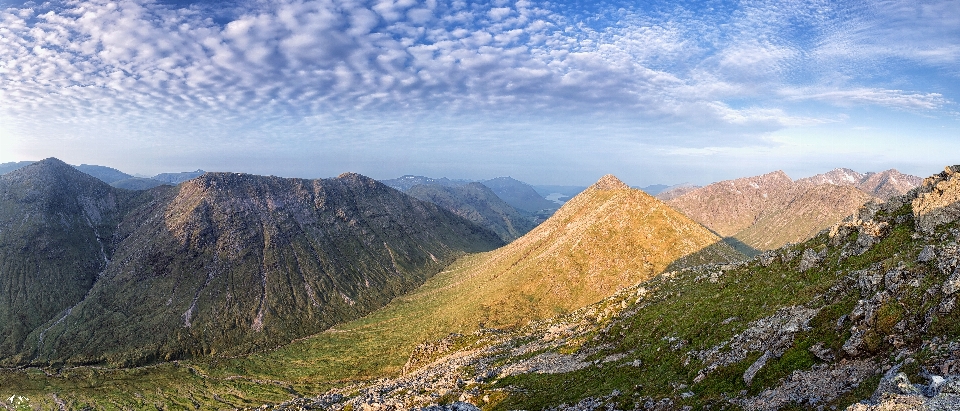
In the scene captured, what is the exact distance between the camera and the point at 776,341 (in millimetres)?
39469

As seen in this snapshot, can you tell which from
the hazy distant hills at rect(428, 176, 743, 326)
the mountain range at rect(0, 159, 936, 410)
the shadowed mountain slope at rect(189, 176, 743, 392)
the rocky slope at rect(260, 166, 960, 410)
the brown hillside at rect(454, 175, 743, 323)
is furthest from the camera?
the brown hillside at rect(454, 175, 743, 323)

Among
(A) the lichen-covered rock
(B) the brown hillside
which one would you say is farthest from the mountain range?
(B) the brown hillside

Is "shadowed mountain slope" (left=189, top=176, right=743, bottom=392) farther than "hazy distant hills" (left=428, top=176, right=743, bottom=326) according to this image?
No

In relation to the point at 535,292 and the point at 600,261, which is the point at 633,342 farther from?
the point at 600,261

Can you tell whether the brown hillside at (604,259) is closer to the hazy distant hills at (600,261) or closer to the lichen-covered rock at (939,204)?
the hazy distant hills at (600,261)

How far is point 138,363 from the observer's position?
171250 mm

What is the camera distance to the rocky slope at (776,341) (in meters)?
29.5

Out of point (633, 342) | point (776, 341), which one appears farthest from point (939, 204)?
point (633, 342)

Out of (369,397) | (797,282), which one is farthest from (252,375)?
(797,282)

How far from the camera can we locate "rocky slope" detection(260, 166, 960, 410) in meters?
29.5

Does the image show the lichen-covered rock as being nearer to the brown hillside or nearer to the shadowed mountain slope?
the shadowed mountain slope

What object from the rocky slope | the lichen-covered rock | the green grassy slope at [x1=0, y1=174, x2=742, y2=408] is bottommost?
the green grassy slope at [x1=0, y1=174, x2=742, y2=408]

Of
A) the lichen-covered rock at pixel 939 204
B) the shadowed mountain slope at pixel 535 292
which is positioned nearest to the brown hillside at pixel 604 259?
the shadowed mountain slope at pixel 535 292

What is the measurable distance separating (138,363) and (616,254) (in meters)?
196
